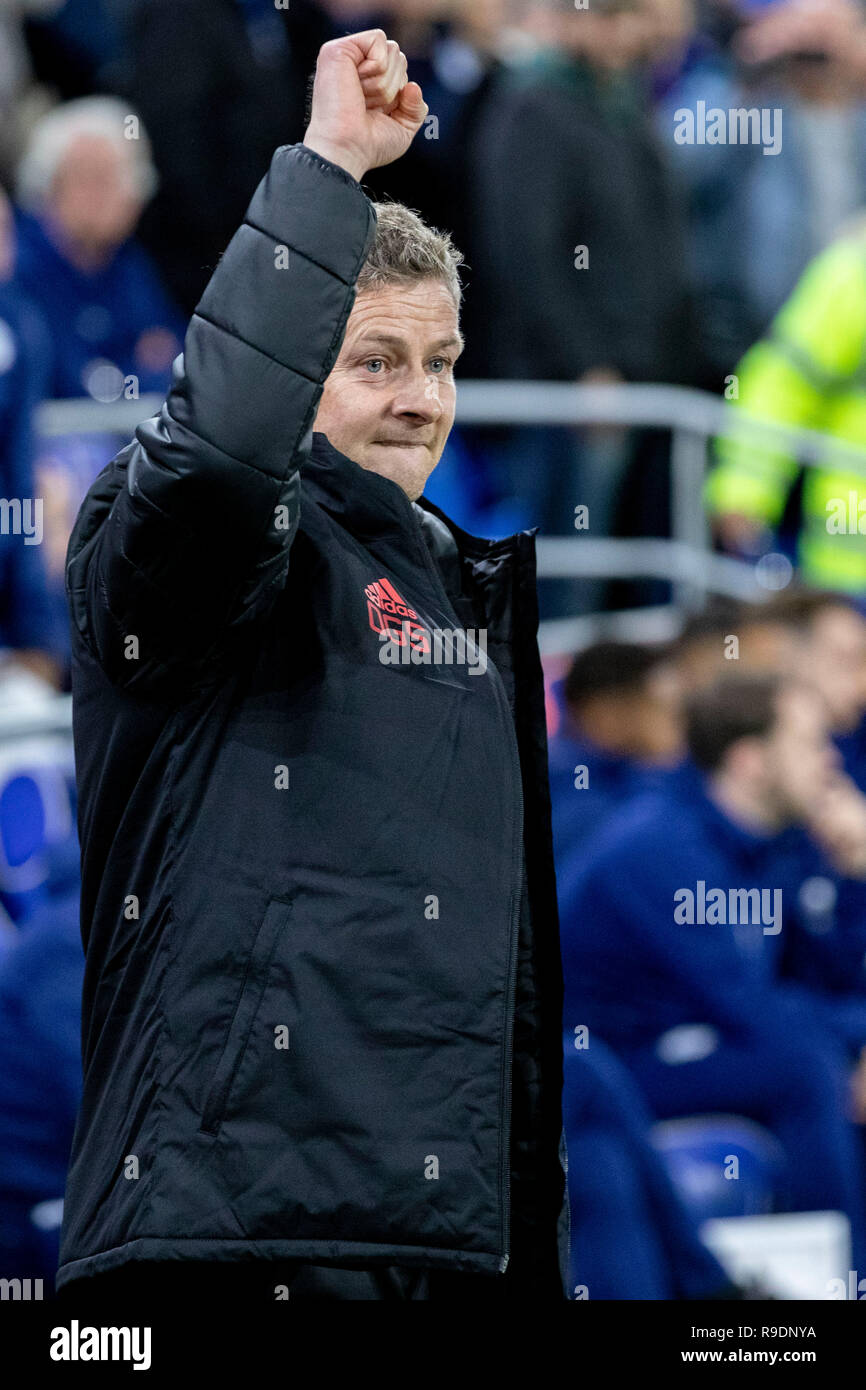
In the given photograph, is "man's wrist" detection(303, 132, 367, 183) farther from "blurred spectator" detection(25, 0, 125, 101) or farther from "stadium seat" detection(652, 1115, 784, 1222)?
"blurred spectator" detection(25, 0, 125, 101)

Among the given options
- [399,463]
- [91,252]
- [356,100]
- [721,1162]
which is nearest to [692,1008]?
[721,1162]

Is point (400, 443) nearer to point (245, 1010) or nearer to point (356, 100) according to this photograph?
point (356, 100)

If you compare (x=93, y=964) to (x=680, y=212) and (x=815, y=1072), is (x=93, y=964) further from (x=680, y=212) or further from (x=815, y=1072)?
(x=680, y=212)

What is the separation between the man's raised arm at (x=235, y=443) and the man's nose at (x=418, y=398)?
0.27 metres

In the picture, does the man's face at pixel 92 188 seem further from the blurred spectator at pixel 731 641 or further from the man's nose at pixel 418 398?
the man's nose at pixel 418 398

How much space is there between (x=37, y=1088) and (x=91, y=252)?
2.53 m

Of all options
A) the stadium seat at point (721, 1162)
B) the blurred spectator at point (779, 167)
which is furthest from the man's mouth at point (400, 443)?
the blurred spectator at point (779, 167)

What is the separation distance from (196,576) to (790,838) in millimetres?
3344

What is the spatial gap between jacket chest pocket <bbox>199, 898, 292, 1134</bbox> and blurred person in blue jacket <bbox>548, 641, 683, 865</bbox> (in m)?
2.83

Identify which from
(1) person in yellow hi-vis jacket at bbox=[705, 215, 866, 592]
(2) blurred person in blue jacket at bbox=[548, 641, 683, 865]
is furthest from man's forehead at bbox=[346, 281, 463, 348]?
(1) person in yellow hi-vis jacket at bbox=[705, 215, 866, 592]

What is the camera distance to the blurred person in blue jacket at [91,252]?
16.2ft

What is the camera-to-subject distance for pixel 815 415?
5.98 meters

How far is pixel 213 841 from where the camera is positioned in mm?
1587

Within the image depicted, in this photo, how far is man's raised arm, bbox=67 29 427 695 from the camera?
1.50m
